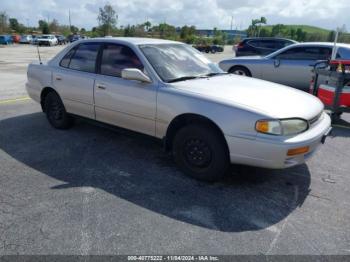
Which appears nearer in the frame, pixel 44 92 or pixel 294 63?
pixel 44 92

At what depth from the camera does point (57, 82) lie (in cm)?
512

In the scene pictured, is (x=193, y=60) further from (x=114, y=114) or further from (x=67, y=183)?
(x=67, y=183)

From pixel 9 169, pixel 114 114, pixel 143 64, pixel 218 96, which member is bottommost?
pixel 9 169

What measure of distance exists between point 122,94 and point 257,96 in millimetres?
1741

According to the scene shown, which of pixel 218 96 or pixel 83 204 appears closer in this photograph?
pixel 83 204

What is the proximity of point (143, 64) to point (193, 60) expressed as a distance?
87cm

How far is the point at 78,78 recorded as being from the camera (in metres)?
4.75

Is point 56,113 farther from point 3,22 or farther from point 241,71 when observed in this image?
point 3,22

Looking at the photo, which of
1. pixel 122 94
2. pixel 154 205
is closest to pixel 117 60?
pixel 122 94

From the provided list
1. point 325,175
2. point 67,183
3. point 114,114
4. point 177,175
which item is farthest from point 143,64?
point 325,175

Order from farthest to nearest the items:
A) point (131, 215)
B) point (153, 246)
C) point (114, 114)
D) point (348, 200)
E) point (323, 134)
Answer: point (114, 114), point (323, 134), point (348, 200), point (131, 215), point (153, 246)

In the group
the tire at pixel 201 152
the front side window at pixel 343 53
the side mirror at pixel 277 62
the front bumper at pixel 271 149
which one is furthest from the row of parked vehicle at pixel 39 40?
the front bumper at pixel 271 149

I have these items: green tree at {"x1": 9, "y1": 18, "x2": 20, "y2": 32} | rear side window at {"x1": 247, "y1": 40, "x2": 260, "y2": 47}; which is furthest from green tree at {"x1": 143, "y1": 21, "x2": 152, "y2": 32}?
rear side window at {"x1": 247, "y1": 40, "x2": 260, "y2": 47}

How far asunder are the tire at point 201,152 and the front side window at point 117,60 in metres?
1.13
